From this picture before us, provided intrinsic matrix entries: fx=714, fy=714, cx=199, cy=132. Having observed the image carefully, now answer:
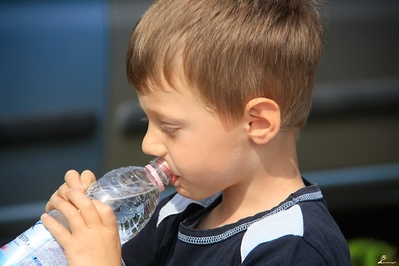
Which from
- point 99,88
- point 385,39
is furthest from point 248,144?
point 385,39

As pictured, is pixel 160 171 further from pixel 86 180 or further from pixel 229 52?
pixel 229 52

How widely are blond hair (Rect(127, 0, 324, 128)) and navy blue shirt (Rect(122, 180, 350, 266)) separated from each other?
0.25m

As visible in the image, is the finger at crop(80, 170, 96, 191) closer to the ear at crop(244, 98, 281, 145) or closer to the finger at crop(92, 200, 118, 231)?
the finger at crop(92, 200, 118, 231)

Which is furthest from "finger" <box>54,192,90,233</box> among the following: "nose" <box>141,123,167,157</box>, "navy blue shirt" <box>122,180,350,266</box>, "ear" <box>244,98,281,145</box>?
"ear" <box>244,98,281,145</box>

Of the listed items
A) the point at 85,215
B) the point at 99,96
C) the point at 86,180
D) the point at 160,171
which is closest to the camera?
the point at 85,215

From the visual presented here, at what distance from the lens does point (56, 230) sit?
1.81m

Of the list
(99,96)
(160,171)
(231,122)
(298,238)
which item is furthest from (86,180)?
(99,96)

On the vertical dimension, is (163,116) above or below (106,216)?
above

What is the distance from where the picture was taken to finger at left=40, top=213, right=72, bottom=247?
1.79 meters

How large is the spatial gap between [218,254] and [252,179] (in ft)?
0.73

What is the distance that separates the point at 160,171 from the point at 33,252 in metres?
0.39

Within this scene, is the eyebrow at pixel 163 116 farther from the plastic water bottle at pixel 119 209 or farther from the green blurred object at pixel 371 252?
the green blurred object at pixel 371 252

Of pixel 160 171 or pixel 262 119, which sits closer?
pixel 262 119

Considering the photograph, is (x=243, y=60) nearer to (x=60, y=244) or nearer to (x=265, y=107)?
(x=265, y=107)
